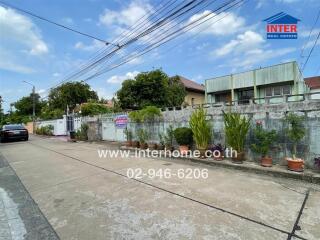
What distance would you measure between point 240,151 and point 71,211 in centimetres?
505

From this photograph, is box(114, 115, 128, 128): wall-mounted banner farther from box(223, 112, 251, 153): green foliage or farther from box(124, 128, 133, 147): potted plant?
box(223, 112, 251, 153): green foliage

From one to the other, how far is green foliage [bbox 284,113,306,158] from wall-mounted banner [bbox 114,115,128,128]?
355 inches

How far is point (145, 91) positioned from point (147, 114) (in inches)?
381

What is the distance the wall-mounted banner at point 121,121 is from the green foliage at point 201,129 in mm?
5915

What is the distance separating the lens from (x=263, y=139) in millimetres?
6438

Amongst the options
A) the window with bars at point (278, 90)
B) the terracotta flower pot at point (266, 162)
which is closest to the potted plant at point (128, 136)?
the terracotta flower pot at point (266, 162)

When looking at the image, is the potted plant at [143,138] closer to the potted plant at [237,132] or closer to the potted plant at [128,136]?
the potted plant at [128,136]

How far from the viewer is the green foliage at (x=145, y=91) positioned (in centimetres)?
2052

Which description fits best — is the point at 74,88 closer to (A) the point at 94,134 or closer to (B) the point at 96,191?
(A) the point at 94,134

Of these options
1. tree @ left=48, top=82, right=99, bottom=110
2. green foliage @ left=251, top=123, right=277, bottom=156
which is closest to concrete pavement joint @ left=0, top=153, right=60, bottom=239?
green foliage @ left=251, top=123, right=277, bottom=156

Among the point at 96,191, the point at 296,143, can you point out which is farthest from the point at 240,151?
the point at 96,191

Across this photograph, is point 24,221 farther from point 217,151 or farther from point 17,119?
point 17,119

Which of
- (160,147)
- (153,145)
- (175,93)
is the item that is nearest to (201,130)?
(160,147)

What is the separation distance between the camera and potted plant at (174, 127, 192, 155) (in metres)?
8.73
